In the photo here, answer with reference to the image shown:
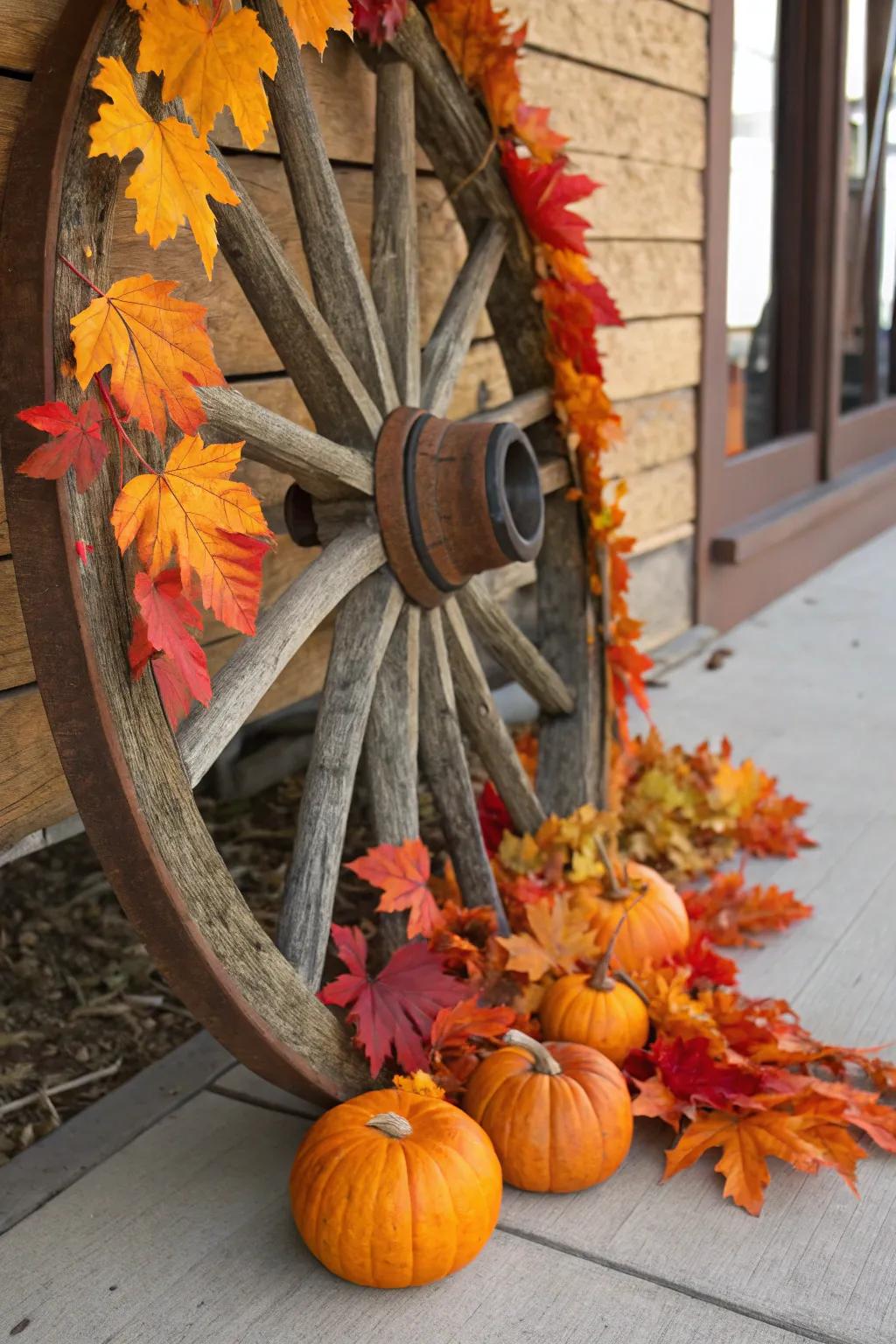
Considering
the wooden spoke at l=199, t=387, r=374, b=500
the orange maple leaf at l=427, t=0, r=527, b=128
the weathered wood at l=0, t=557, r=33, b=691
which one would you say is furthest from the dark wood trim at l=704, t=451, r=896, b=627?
the weathered wood at l=0, t=557, r=33, b=691

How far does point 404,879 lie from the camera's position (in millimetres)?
1893

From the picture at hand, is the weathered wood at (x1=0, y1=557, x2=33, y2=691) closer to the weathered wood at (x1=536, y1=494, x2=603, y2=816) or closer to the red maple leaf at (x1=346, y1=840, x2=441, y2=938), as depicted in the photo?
the red maple leaf at (x1=346, y1=840, x2=441, y2=938)

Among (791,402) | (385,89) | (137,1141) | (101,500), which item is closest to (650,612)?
(791,402)

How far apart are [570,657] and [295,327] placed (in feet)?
3.18

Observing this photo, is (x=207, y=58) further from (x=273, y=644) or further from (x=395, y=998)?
(x=395, y=998)

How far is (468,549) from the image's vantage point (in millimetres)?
1903

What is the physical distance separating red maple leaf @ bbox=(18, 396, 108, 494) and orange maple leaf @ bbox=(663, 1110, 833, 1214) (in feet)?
3.62

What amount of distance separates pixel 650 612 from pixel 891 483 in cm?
301

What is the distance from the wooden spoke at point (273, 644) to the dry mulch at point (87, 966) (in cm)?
75

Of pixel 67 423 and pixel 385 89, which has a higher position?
pixel 385 89

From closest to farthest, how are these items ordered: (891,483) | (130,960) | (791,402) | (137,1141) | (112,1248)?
(112,1248) → (137,1141) → (130,960) → (791,402) → (891,483)

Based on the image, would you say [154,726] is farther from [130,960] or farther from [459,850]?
[130,960]

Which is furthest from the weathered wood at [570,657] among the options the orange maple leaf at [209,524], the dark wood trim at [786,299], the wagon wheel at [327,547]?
the dark wood trim at [786,299]

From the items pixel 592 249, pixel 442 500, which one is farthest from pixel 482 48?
pixel 592 249
